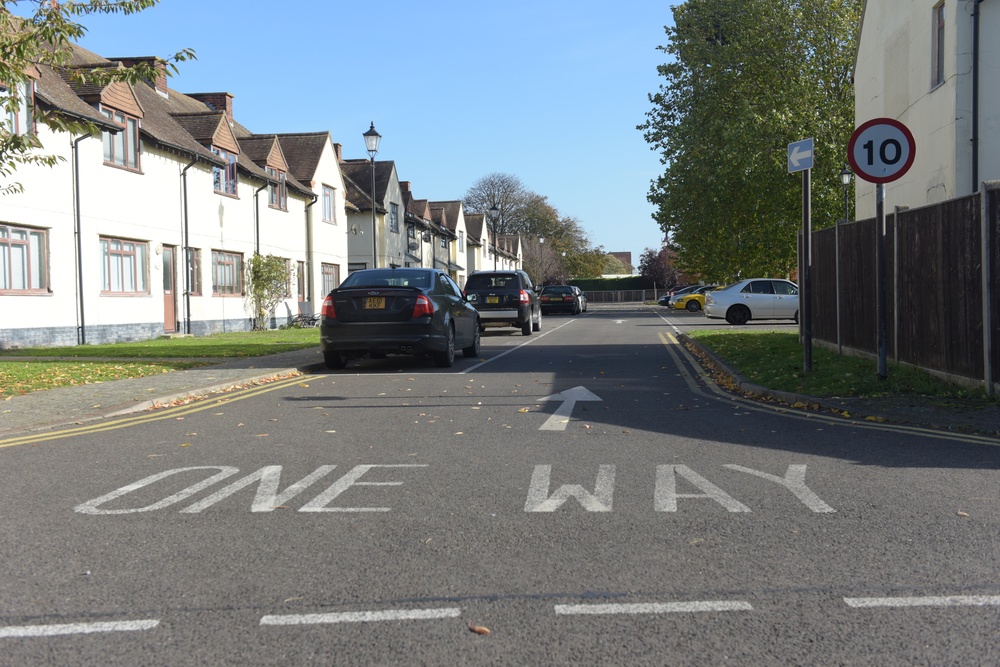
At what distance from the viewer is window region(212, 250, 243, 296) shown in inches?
1212

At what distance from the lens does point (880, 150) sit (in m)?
11.0

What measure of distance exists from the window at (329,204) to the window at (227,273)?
9.35 m

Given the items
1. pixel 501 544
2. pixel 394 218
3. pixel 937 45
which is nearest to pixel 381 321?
pixel 501 544

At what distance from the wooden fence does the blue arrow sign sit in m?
1.45

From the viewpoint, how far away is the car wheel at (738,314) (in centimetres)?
3241

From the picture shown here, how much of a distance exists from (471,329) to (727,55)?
26710 millimetres

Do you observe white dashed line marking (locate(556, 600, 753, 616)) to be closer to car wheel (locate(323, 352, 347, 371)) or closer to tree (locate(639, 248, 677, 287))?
car wheel (locate(323, 352, 347, 371))

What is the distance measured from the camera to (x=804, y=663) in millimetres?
3381

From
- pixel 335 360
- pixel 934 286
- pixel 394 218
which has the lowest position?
pixel 335 360

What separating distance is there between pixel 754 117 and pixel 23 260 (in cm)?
2710

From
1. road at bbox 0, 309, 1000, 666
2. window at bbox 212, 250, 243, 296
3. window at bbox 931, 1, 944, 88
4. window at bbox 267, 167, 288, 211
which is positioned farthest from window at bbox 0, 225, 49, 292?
window at bbox 931, 1, 944, 88

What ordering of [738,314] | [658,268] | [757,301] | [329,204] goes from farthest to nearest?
1. [658,268]
2. [329,204]
3. [738,314]
4. [757,301]

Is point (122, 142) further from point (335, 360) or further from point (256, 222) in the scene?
point (335, 360)

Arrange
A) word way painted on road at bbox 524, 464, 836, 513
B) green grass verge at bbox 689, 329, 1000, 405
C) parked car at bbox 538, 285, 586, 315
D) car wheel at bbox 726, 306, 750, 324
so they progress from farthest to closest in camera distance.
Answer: parked car at bbox 538, 285, 586, 315, car wheel at bbox 726, 306, 750, 324, green grass verge at bbox 689, 329, 1000, 405, word way painted on road at bbox 524, 464, 836, 513
